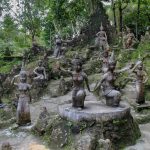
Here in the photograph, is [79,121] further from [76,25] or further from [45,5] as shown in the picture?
[76,25]

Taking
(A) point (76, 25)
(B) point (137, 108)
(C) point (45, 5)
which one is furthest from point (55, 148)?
(A) point (76, 25)

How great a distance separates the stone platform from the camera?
31.9ft

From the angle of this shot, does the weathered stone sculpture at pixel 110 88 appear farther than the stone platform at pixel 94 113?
Yes

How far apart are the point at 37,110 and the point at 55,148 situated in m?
5.14

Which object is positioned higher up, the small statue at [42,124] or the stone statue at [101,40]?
the stone statue at [101,40]

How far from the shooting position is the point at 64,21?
121 ft

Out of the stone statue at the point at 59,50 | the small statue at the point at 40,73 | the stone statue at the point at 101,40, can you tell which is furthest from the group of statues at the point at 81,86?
the stone statue at the point at 59,50

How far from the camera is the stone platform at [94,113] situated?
9.73m

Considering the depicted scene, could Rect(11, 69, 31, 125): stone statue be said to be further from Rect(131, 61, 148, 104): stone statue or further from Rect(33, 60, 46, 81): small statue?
Rect(33, 60, 46, 81): small statue

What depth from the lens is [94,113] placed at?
9.73m

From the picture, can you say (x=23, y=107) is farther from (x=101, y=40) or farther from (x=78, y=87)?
(x=101, y=40)

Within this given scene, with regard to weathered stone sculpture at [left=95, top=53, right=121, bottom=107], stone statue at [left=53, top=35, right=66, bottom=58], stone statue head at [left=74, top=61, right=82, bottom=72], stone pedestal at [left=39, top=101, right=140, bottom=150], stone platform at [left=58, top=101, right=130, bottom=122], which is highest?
stone statue at [left=53, top=35, right=66, bottom=58]

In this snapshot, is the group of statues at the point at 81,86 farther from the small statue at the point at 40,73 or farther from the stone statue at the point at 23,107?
the small statue at the point at 40,73

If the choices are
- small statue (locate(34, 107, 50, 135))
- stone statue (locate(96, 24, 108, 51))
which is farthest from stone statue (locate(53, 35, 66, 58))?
small statue (locate(34, 107, 50, 135))
